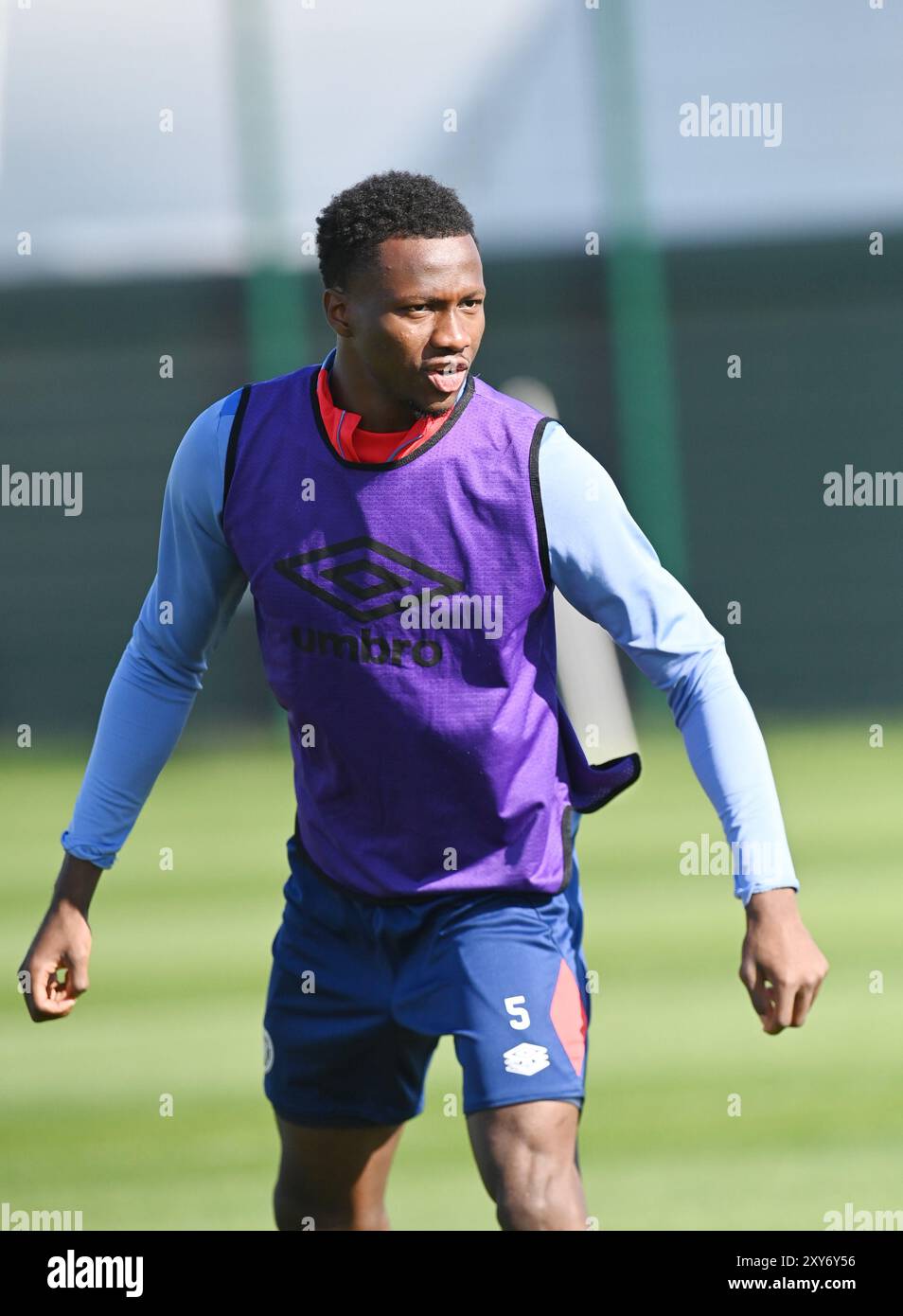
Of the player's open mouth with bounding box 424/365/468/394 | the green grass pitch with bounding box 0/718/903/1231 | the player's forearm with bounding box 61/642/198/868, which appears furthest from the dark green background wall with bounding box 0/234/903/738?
the player's open mouth with bounding box 424/365/468/394

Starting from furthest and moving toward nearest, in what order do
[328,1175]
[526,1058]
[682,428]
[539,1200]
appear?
[682,428] < [328,1175] < [526,1058] < [539,1200]

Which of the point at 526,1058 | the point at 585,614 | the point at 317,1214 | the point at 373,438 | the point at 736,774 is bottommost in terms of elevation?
the point at 317,1214

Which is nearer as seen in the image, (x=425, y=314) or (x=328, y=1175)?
(x=425, y=314)

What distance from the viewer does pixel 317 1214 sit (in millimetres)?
3828

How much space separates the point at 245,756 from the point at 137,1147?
8.62 m

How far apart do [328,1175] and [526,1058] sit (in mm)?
701

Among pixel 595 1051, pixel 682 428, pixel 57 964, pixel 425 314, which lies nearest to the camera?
pixel 425 314

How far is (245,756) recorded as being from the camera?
46.0ft

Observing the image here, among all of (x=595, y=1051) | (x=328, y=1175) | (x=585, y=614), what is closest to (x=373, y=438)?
(x=585, y=614)

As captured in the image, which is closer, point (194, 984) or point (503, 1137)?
point (503, 1137)

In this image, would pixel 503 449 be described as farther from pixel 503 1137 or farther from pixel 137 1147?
pixel 137 1147

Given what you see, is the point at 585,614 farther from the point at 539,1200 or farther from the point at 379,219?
the point at 539,1200

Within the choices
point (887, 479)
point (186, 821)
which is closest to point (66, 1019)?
point (186, 821)

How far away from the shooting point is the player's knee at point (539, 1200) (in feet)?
10.4
